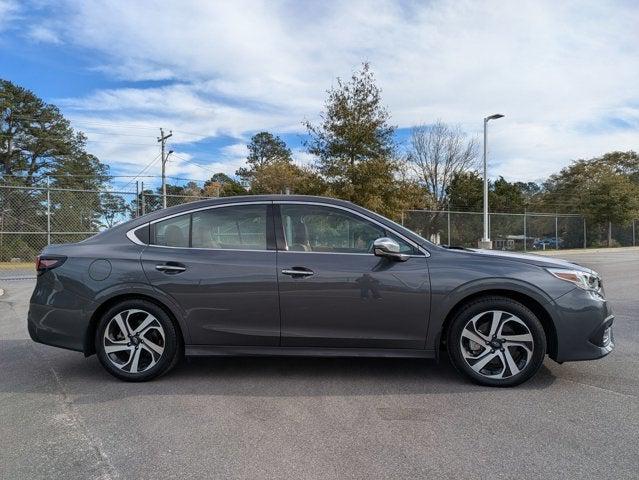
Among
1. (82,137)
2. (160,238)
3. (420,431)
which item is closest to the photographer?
(420,431)

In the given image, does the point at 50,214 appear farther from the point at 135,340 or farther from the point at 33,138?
the point at 33,138

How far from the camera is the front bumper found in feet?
14.0

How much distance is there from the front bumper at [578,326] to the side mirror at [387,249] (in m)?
1.34

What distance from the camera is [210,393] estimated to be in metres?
4.32

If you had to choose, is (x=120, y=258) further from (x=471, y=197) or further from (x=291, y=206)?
(x=471, y=197)

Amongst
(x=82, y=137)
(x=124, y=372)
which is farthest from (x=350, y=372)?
(x=82, y=137)

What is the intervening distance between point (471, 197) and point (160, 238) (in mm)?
35924

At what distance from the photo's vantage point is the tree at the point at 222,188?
55625 mm

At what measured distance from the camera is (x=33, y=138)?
140ft

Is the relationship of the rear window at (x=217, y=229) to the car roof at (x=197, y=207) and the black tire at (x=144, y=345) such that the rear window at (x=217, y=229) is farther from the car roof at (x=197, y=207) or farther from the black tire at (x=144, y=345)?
the black tire at (x=144, y=345)

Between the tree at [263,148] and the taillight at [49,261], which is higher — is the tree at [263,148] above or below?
above

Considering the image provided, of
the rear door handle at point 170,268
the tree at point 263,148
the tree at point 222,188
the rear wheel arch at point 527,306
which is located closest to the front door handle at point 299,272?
the rear door handle at point 170,268

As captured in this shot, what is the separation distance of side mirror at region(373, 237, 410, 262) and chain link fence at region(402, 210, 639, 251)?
680 inches

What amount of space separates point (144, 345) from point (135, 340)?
0.29 feet
